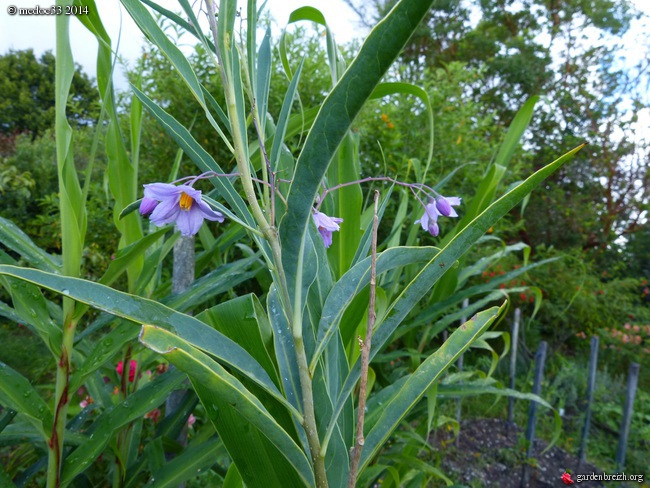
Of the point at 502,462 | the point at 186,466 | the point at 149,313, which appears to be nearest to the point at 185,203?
the point at 149,313

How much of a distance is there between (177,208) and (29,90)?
669 inches

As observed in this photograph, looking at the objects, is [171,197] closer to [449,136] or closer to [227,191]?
[227,191]

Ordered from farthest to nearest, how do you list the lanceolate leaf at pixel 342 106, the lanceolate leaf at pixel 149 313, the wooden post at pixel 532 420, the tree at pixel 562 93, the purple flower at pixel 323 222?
1. the tree at pixel 562 93
2. the wooden post at pixel 532 420
3. the purple flower at pixel 323 222
4. the lanceolate leaf at pixel 149 313
5. the lanceolate leaf at pixel 342 106

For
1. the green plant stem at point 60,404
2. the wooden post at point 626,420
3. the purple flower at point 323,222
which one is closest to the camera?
the purple flower at point 323,222

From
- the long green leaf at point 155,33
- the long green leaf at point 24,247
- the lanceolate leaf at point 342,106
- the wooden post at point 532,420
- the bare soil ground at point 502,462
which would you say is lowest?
the bare soil ground at point 502,462

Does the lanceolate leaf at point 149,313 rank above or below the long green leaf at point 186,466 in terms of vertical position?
above

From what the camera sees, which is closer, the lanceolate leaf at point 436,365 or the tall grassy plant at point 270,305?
the tall grassy plant at point 270,305

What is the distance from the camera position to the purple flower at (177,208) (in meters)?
0.52

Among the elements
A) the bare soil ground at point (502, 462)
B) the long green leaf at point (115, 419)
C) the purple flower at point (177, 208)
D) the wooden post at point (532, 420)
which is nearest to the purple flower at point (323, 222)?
the purple flower at point (177, 208)

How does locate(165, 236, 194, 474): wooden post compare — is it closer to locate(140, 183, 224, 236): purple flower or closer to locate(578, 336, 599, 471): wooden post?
locate(140, 183, 224, 236): purple flower

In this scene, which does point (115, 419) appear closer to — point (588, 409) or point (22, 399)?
point (22, 399)

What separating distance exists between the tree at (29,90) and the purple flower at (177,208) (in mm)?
14338

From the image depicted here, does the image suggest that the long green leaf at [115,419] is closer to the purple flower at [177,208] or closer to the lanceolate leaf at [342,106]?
the purple flower at [177,208]

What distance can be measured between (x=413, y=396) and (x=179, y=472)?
1.78ft
